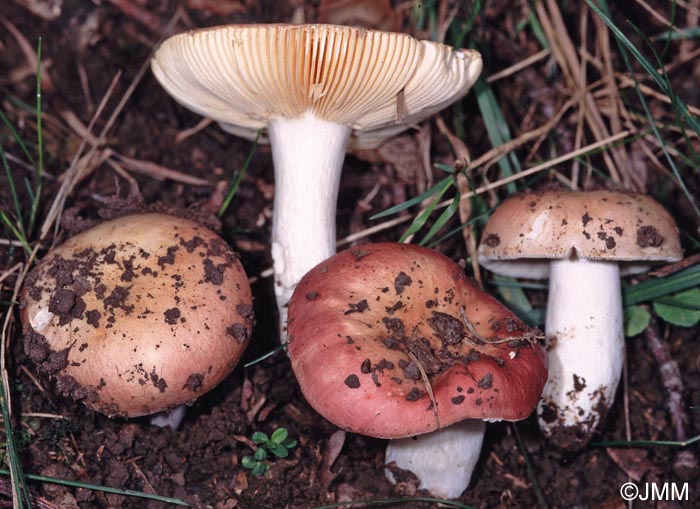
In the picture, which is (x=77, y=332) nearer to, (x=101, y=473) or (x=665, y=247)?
(x=101, y=473)

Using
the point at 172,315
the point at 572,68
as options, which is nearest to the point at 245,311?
the point at 172,315

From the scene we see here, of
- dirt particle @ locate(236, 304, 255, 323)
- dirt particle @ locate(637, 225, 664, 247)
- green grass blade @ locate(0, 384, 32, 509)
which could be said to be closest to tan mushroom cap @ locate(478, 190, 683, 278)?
dirt particle @ locate(637, 225, 664, 247)

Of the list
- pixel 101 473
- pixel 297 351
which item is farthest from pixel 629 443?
pixel 101 473

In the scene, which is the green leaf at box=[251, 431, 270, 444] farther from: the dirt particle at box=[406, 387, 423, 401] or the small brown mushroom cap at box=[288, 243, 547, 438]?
the dirt particle at box=[406, 387, 423, 401]

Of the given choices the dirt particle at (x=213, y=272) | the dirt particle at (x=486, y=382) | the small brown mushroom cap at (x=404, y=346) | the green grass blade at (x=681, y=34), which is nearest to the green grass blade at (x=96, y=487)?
the small brown mushroom cap at (x=404, y=346)

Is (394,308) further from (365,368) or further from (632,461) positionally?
(632,461)
